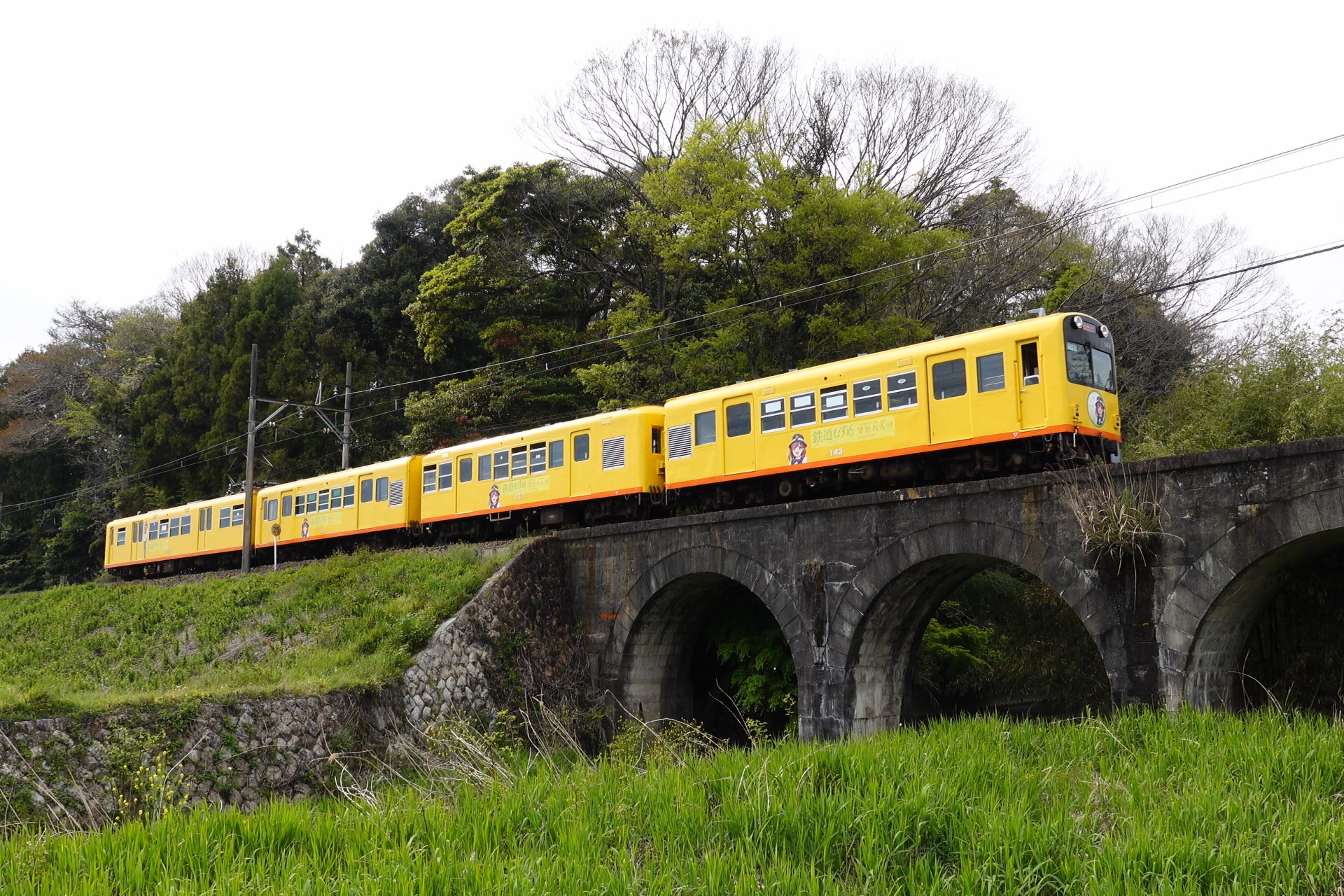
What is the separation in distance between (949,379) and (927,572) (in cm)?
278

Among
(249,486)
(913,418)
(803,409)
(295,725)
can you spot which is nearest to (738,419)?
(803,409)

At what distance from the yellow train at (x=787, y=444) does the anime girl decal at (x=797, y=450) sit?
0.8 inches

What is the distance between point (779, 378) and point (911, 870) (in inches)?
466

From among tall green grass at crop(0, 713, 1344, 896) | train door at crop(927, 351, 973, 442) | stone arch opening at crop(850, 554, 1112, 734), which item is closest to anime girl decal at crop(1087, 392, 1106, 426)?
train door at crop(927, 351, 973, 442)

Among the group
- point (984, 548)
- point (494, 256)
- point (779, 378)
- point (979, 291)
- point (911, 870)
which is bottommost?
point (911, 870)

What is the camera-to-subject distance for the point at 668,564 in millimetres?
17688

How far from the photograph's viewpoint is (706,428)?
18.8 metres

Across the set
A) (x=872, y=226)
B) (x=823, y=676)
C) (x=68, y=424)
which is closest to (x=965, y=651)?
(x=823, y=676)

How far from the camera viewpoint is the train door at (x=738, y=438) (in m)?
18.0

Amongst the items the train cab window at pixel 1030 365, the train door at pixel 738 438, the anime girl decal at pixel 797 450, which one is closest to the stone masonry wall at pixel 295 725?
the train door at pixel 738 438

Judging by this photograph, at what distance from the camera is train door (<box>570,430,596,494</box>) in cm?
2073

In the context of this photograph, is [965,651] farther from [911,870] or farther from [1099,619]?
[911,870]

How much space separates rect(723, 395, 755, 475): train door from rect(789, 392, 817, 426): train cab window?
0.87 meters

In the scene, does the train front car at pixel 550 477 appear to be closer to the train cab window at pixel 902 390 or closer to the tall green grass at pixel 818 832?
the train cab window at pixel 902 390
